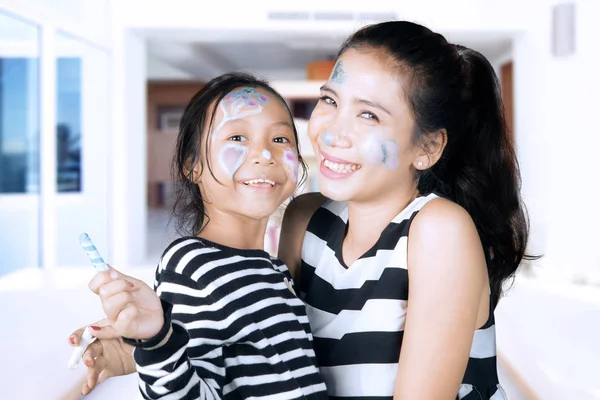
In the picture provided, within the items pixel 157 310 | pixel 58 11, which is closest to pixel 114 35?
pixel 58 11

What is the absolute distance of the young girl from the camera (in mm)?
836

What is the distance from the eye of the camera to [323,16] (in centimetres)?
573

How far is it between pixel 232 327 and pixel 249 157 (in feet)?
1.05

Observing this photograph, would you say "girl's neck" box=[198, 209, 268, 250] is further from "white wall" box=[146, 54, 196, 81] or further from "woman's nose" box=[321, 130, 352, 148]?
"white wall" box=[146, 54, 196, 81]

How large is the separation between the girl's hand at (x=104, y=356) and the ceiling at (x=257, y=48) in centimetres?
505

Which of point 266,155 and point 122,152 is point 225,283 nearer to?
point 266,155

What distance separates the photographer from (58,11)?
4637 mm

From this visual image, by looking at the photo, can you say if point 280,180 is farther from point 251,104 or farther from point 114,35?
point 114,35

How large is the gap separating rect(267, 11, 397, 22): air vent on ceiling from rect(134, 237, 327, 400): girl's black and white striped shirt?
16.2 feet

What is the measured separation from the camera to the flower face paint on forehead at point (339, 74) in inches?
43.8

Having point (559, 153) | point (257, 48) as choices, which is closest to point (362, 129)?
point (559, 153)

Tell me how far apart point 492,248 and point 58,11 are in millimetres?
4278

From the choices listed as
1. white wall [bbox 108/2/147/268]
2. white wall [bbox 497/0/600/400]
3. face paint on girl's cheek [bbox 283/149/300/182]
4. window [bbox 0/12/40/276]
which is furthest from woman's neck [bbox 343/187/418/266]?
white wall [bbox 108/2/147/268]

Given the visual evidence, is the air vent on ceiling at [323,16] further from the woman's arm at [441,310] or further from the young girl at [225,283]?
the woman's arm at [441,310]
